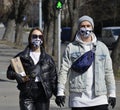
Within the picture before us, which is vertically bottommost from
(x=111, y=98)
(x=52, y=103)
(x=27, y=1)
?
(x=52, y=103)

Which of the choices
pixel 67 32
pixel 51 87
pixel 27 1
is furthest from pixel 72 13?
pixel 67 32

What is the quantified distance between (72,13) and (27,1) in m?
15.9

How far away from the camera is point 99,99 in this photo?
6.14m

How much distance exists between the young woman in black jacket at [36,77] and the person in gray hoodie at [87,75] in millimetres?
741

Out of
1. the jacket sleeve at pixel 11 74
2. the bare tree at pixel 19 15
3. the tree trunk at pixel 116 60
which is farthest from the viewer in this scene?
the bare tree at pixel 19 15

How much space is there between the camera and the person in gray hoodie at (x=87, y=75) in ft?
20.1

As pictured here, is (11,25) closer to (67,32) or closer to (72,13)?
(67,32)

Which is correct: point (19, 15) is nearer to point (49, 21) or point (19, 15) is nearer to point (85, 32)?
point (49, 21)

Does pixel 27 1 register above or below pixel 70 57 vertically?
above

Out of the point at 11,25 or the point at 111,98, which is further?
the point at 11,25

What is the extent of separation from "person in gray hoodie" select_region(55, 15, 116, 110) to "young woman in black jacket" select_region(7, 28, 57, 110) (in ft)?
2.43

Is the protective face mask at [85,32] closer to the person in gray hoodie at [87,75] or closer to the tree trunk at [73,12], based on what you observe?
the person in gray hoodie at [87,75]

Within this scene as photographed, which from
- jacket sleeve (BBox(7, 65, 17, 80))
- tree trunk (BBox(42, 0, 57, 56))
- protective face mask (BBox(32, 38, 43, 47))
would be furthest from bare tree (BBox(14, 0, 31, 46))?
protective face mask (BBox(32, 38, 43, 47))

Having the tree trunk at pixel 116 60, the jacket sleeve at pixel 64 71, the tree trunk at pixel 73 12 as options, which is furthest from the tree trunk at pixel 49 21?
the jacket sleeve at pixel 64 71
